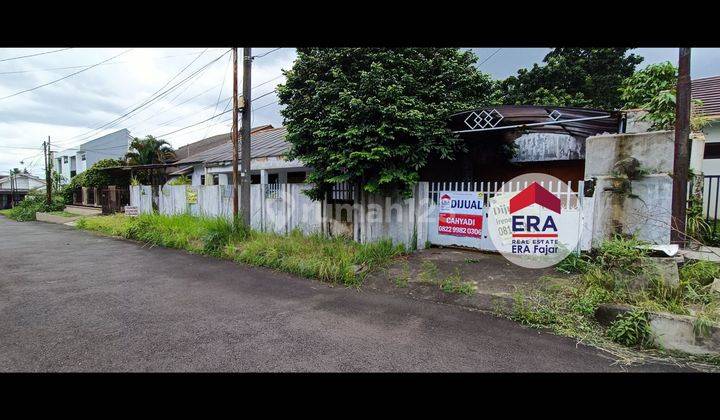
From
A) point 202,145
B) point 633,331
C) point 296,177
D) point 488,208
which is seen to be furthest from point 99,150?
point 633,331

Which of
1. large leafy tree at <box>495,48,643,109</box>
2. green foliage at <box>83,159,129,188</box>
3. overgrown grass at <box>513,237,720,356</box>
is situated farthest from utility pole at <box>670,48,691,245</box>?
green foliage at <box>83,159,129,188</box>

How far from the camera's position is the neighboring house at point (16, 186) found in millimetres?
39219

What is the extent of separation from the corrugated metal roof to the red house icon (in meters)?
6.90

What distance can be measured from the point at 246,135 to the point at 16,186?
5445 cm

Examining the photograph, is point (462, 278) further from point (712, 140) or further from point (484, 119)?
point (712, 140)

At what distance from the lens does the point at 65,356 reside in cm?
305

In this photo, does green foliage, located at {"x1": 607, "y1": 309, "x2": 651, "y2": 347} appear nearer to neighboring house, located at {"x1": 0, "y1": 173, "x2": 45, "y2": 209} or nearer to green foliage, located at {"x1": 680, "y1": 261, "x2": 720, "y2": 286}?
green foliage, located at {"x1": 680, "y1": 261, "x2": 720, "y2": 286}

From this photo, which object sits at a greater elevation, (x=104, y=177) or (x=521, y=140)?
(x=521, y=140)

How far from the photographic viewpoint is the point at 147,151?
20.9 meters

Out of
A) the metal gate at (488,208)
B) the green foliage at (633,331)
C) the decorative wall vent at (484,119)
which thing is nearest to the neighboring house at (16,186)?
the metal gate at (488,208)

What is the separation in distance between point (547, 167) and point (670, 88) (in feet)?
19.5

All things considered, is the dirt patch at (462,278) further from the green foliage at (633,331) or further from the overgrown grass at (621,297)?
the green foliage at (633,331)
